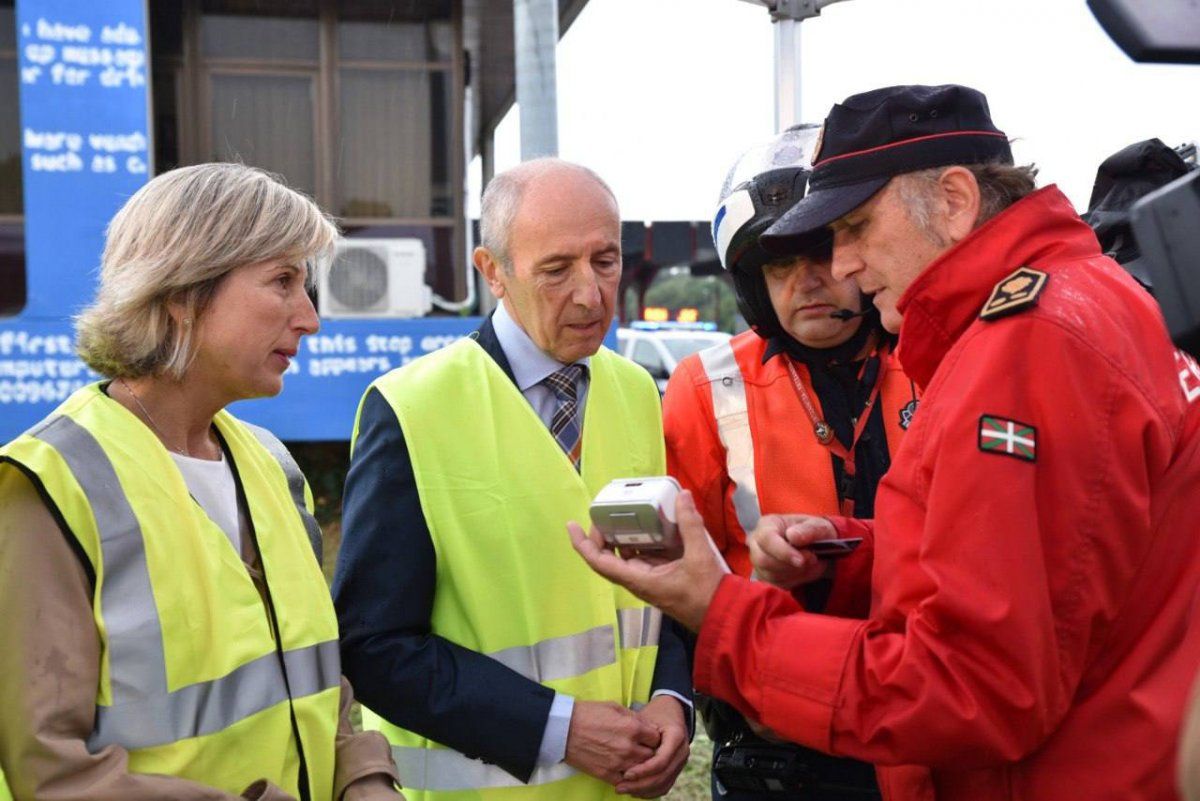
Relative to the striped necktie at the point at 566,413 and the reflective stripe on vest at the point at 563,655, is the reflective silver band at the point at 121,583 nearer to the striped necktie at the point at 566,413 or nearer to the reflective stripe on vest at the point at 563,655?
the reflective stripe on vest at the point at 563,655

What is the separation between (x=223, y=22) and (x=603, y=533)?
9019 mm

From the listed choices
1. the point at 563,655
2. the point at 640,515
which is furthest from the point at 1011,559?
the point at 563,655

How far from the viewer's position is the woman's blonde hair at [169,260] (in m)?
2.02

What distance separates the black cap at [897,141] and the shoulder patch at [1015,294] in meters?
0.25

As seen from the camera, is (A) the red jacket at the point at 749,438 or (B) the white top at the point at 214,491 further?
(A) the red jacket at the point at 749,438

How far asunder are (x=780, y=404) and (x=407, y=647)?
1.01 m

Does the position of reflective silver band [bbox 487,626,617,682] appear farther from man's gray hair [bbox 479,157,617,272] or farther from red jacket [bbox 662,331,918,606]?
man's gray hair [bbox 479,157,617,272]

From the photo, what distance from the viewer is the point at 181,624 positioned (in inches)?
71.1

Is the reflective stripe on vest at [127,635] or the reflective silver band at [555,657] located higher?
the reflective stripe on vest at [127,635]

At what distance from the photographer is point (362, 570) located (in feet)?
7.28

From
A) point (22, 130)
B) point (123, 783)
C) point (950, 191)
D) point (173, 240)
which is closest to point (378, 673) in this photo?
point (123, 783)

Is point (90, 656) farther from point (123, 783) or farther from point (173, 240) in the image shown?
point (173, 240)

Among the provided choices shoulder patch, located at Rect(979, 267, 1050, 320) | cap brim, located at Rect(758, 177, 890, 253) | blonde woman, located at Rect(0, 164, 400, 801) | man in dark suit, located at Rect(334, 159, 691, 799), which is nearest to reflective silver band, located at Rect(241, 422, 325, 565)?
blonde woman, located at Rect(0, 164, 400, 801)

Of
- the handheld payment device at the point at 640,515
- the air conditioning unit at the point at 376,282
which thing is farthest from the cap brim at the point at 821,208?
the air conditioning unit at the point at 376,282
